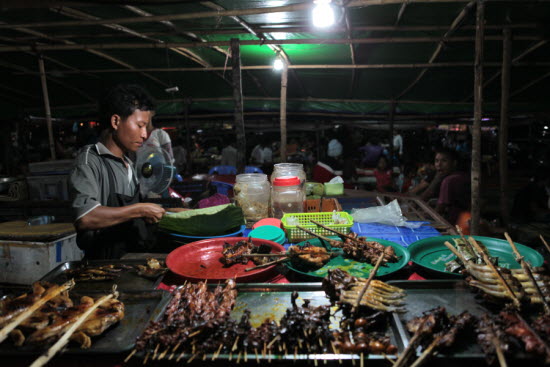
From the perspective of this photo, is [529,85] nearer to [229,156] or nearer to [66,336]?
[229,156]

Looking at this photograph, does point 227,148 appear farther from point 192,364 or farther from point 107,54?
point 192,364

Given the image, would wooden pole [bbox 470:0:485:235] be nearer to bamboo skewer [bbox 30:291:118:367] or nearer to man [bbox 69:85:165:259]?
man [bbox 69:85:165:259]

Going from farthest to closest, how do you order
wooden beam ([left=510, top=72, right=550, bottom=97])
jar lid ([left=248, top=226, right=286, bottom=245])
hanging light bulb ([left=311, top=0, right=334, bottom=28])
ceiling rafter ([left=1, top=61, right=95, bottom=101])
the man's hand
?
1. ceiling rafter ([left=1, top=61, right=95, bottom=101])
2. wooden beam ([left=510, top=72, right=550, bottom=97])
3. hanging light bulb ([left=311, top=0, right=334, bottom=28])
4. jar lid ([left=248, top=226, right=286, bottom=245])
5. the man's hand

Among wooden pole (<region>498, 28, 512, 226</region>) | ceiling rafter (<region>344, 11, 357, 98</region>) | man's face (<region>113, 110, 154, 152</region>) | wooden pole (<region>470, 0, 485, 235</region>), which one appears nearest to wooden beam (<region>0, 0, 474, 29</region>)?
wooden pole (<region>470, 0, 485, 235</region>)

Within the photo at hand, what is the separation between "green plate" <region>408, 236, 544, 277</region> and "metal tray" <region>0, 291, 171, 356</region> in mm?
2043

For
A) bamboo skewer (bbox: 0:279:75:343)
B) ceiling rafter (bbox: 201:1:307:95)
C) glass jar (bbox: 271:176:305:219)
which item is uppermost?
ceiling rafter (bbox: 201:1:307:95)

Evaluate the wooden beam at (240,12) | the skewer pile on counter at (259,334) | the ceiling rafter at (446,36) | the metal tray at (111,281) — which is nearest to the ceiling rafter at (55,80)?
the wooden beam at (240,12)

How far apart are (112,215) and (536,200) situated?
9.14 meters

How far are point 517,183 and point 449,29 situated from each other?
11918 mm

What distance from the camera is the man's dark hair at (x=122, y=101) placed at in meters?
3.27

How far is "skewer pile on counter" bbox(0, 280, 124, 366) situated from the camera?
1723mm

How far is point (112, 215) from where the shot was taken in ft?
9.95

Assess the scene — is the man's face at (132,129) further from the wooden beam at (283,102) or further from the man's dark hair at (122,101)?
the wooden beam at (283,102)

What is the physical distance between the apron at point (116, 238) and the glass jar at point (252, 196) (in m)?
1.24
